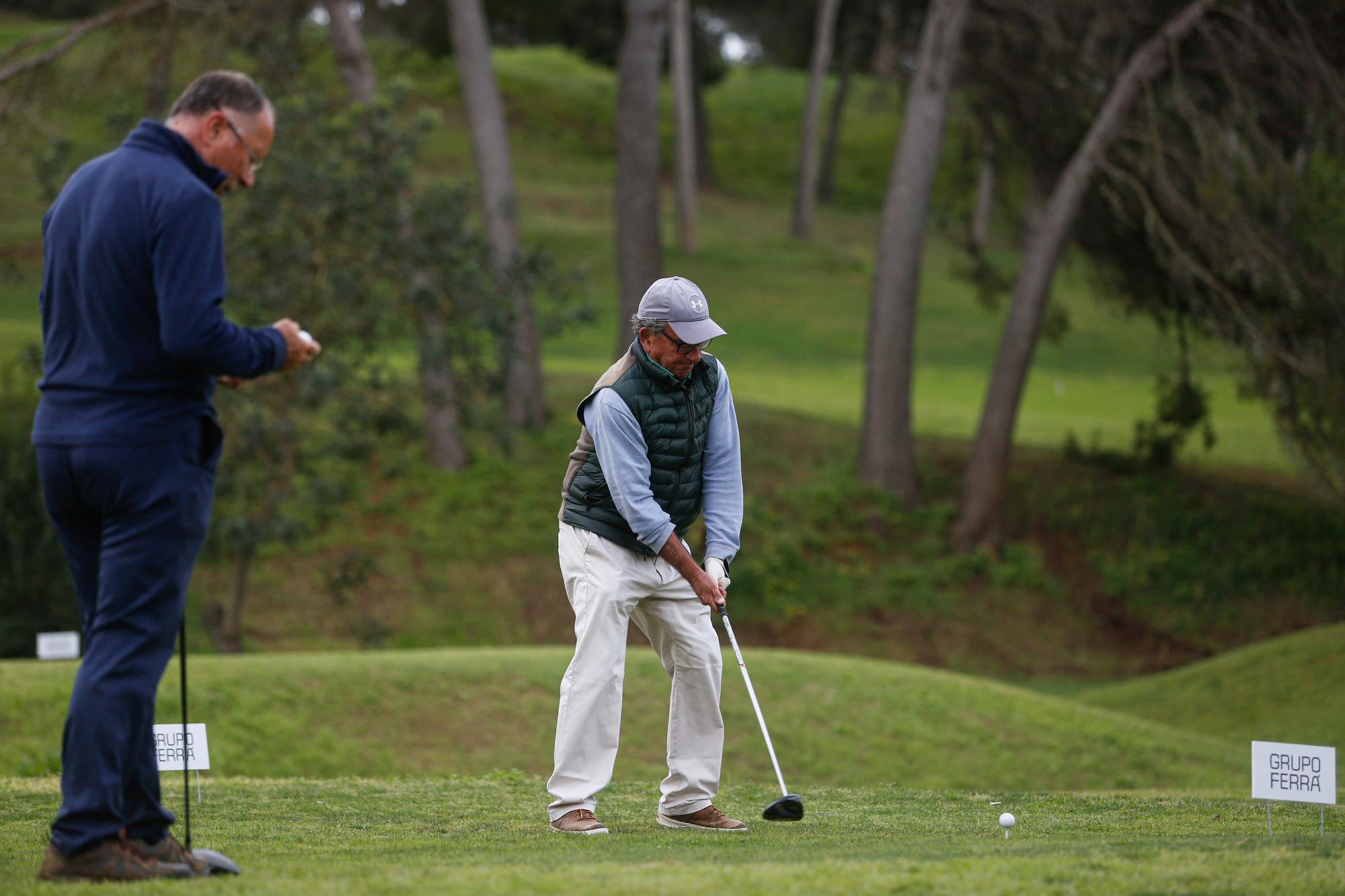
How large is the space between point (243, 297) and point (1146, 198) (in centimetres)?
1037

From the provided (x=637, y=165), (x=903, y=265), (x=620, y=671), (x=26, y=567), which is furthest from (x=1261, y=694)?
(x=637, y=165)

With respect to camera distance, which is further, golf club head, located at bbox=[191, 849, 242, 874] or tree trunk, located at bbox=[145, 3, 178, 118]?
tree trunk, located at bbox=[145, 3, 178, 118]

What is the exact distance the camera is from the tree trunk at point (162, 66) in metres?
17.9

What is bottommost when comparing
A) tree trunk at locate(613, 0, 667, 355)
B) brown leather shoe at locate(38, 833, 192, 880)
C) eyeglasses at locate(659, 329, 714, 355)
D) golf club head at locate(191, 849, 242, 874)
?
golf club head at locate(191, 849, 242, 874)

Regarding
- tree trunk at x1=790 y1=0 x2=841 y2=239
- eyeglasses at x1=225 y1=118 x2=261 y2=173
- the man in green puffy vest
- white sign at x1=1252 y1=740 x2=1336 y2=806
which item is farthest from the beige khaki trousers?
tree trunk at x1=790 y1=0 x2=841 y2=239

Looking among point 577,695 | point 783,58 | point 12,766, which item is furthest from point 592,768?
point 783,58

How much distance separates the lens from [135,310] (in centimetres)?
410

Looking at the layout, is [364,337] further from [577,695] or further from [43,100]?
[577,695]

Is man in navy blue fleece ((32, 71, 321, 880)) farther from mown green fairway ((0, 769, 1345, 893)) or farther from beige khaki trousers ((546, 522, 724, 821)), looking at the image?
beige khaki trousers ((546, 522, 724, 821))

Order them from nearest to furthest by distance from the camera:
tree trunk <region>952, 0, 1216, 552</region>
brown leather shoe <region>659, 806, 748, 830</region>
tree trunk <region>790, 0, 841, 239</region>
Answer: brown leather shoe <region>659, 806, 748, 830</region> → tree trunk <region>952, 0, 1216, 552</region> → tree trunk <region>790, 0, 841, 239</region>

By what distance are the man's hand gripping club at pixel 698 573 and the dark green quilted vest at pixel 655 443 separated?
139 mm

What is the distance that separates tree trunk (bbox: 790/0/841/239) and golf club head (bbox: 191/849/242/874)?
37.8 meters

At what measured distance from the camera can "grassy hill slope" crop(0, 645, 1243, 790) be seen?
10797mm

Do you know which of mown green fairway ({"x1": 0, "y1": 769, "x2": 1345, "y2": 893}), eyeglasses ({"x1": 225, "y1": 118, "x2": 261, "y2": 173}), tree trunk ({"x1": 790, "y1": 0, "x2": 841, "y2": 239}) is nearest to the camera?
mown green fairway ({"x1": 0, "y1": 769, "x2": 1345, "y2": 893})
